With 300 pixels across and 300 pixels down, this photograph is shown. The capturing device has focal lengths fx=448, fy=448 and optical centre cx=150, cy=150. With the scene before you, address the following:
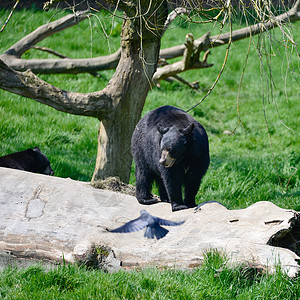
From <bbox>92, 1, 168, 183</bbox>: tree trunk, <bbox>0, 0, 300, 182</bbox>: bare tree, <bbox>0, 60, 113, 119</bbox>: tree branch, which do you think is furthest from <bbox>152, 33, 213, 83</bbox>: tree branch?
<bbox>0, 60, 113, 119</bbox>: tree branch

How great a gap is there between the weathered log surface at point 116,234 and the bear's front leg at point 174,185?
12 cm

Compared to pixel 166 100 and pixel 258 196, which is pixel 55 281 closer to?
pixel 258 196

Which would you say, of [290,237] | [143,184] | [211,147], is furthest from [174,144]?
[211,147]

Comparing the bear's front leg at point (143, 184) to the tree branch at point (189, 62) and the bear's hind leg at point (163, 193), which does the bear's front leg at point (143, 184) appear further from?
the tree branch at point (189, 62)

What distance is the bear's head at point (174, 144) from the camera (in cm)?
478

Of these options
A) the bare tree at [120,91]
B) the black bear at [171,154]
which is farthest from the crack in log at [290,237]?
the bare tree at [120,91]

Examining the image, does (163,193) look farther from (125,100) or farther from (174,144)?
(125,100)

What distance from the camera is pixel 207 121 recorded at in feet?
35.0

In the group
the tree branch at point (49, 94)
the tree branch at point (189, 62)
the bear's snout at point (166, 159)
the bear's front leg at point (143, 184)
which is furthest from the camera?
the tree branch at point (189, 62)

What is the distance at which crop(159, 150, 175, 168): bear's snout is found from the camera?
188 inches

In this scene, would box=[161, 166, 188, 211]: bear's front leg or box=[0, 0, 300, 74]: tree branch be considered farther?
box=[0, 0, 300, 74]: tree branch

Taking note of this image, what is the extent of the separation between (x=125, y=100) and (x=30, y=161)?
2594mm

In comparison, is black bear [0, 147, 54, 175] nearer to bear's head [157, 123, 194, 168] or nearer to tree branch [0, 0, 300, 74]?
tree branch [0, 0, 300, 74]

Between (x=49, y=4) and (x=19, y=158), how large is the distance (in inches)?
142
